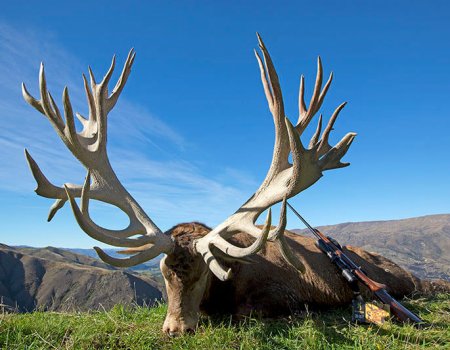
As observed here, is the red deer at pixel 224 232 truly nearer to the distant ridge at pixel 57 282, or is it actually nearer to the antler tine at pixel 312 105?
the antler tine at pixel 312 105

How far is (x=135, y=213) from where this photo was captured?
6047 millimetres

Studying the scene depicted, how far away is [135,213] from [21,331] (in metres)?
2.13

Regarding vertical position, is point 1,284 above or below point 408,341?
below

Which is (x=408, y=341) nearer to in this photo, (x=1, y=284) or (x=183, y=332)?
(x=183, y=332)

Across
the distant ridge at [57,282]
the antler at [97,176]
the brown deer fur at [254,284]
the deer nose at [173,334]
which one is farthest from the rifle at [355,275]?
the distant ridge at [57,282]

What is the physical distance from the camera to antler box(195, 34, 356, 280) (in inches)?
185

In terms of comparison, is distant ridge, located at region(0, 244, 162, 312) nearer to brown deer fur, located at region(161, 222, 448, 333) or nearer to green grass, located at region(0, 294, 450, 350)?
brown deer fur, located at region(161, 222, 448, 333)

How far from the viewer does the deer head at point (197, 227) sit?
4.65 meters

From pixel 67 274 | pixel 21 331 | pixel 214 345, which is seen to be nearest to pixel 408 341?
pixel 214 345

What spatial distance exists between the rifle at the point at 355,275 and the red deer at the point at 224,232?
25 centimetres

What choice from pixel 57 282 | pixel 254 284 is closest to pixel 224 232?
pixel 254 284

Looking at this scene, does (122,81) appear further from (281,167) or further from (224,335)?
(224,335)

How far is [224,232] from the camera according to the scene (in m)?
5.73

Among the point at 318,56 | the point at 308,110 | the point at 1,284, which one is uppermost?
the point at 318,56
